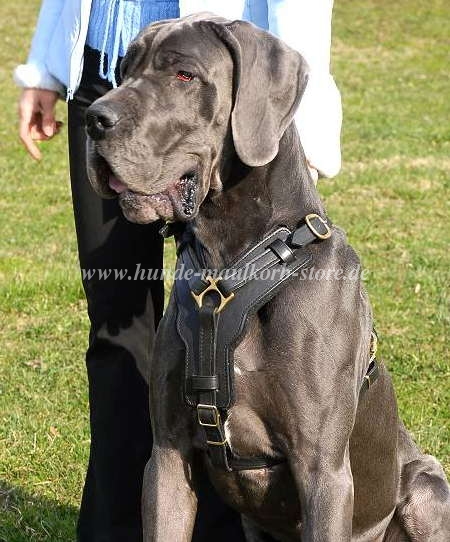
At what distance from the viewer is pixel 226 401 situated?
308 cm

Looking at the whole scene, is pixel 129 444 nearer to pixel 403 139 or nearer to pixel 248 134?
pixel 248 134

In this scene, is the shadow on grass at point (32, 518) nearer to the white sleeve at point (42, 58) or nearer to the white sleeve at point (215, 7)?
the white sleeve at point (42, 58)

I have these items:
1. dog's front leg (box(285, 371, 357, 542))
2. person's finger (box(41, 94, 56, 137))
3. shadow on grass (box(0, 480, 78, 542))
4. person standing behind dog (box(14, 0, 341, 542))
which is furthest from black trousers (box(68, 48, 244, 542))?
dog's front leg (box(285, 371, 357, 542))

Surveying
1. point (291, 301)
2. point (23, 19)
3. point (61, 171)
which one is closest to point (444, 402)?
point (291, 301)

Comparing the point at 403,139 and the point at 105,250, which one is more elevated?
the point at 105,250

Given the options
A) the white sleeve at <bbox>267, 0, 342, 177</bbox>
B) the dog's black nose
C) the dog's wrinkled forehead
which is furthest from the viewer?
the white sleeve at <bbox>267, 0, 342, 177</bbox>

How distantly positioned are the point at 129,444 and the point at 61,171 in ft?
20.5

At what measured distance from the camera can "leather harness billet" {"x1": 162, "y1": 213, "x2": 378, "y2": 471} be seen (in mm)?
3080

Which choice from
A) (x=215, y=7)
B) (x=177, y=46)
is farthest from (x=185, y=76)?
(x=215, y=7)

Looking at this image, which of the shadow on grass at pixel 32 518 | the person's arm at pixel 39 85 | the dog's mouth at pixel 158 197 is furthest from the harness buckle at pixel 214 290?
the shadow on grass at pixel 32 518

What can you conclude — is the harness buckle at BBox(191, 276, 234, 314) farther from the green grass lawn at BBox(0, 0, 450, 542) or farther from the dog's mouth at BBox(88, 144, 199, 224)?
the green grass lawn at BBox(0, 0, 450, 542)

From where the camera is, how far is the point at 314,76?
3.23 meters

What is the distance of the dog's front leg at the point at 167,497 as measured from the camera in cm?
326

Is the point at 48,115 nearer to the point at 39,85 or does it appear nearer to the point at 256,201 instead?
the point at 39,85
